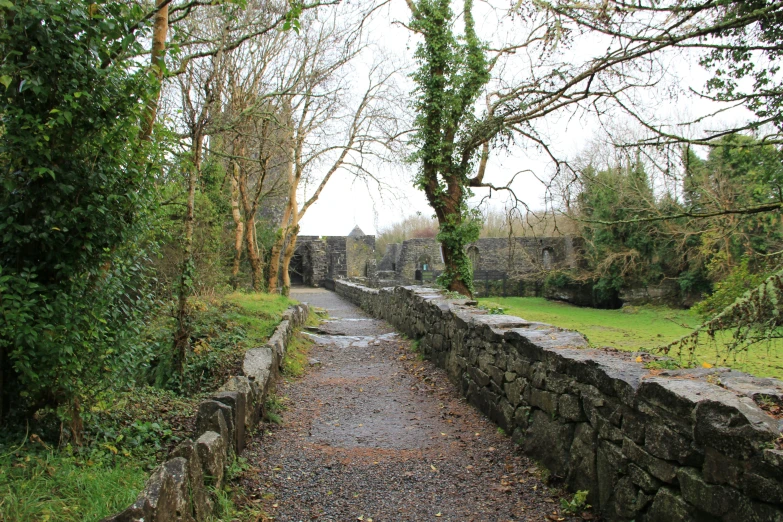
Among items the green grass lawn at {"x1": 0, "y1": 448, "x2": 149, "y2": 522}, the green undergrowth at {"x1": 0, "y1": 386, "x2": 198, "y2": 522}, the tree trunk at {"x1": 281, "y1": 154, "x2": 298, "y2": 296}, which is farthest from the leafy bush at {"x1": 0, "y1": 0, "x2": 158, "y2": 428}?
the tree trunk at {"x1": 281, "y1": 154, "x2": 298, "y2": 296}

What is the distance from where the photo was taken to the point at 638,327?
14.5 m

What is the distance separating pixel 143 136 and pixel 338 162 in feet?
42.9

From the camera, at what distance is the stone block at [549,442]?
4.05m

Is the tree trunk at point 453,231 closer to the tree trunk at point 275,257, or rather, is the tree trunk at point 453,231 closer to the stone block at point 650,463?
the tree trunk at point 275,257

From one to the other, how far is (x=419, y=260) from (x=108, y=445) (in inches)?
1214

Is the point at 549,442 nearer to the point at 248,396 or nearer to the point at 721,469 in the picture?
the point at 721,469

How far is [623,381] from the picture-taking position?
3316 mm

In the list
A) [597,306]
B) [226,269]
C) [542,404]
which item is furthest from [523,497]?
[597,306]

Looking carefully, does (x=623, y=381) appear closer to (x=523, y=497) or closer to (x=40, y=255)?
(x=523, y=497)

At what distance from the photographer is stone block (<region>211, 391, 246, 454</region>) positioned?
172 inches

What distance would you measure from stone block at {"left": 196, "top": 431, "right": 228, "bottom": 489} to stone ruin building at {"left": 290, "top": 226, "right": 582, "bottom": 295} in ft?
79.7

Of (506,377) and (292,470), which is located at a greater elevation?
(506,377)

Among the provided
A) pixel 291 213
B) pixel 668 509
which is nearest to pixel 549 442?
pixel 668 509

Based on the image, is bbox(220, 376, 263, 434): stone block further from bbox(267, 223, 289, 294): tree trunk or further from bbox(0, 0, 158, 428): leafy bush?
bbox(267, 223, 289, 294): tree trunk
